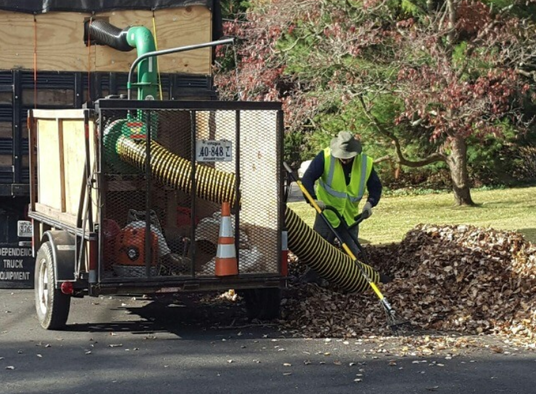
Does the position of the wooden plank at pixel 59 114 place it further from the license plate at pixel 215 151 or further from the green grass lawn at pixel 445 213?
the green grass lawn at pixel 445 213

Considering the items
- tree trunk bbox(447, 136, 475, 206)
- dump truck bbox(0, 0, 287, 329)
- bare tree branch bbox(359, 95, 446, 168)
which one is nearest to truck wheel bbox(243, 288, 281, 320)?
dump truck bbox(0, 0, 287, 329)

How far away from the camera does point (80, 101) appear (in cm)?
1280

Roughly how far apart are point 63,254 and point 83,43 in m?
3.90

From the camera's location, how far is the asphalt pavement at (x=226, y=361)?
765 cm

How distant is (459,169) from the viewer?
20703 millimetres

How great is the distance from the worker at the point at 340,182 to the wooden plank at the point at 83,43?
236 cm

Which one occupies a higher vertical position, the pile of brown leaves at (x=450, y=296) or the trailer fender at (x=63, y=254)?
the trailer fender at (x=63, y=254)

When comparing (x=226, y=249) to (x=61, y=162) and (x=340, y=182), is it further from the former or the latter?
(x=340, y=182)

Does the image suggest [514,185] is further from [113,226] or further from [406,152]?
[113,226]

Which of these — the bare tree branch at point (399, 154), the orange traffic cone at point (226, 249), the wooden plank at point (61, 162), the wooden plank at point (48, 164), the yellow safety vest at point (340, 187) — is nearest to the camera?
the orange traffic cone at point (226, 249)

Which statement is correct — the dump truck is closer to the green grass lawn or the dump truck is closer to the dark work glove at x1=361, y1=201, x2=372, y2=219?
the dark work glove at x1=361, y1=201, x2=372, y2=219

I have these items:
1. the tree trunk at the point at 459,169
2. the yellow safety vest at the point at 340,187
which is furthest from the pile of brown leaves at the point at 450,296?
the tree trunk at the point at 459,169

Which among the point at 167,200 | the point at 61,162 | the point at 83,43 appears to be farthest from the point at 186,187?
the point at 83,43

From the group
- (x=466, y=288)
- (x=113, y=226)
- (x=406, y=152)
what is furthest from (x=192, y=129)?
(x=406, y=152)
